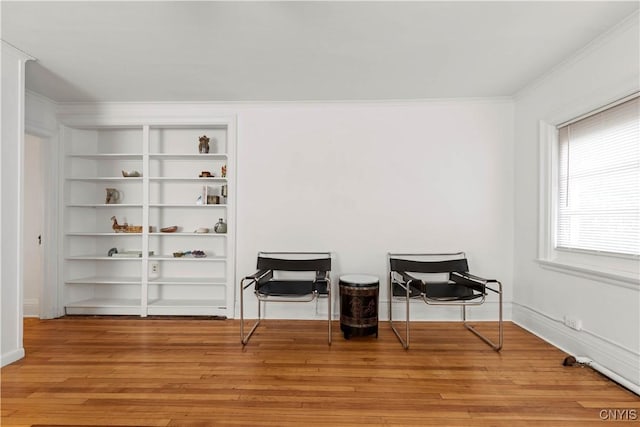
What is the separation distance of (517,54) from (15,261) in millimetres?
4299

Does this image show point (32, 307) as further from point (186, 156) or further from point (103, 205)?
point (186, 156)

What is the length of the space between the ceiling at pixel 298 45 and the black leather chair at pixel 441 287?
1.74 metres

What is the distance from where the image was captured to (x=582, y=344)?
8.77 ft

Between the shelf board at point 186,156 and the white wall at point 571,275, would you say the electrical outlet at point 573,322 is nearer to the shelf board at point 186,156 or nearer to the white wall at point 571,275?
the white wall at point 571,275

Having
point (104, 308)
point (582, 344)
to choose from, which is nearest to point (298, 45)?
point (582, 344)

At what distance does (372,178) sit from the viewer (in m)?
3.78

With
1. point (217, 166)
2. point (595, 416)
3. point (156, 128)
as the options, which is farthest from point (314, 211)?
point (595, 416)

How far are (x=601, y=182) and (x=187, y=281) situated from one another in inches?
160

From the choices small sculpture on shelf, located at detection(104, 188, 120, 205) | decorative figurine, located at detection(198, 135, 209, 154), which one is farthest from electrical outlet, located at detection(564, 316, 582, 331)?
small sculpture on shelf, located at detection(104, 188, 120, 205)

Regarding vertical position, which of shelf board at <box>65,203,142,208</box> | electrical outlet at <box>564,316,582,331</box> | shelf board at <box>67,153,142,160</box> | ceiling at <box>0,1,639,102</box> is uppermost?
ceiling at <box>0,1,639,102</box>

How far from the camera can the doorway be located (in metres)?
3.84

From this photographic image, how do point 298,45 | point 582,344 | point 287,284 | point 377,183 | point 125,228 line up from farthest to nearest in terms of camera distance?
point 125,228, point 377,183, point 287,284, point 582,344, point 298,45

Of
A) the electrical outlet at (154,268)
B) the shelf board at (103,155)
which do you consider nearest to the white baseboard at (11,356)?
the electrical outlet at (154,268)

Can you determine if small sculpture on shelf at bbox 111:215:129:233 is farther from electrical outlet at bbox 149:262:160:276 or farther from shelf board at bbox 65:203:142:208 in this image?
electrical outlet at bbox 149:262:160:276
